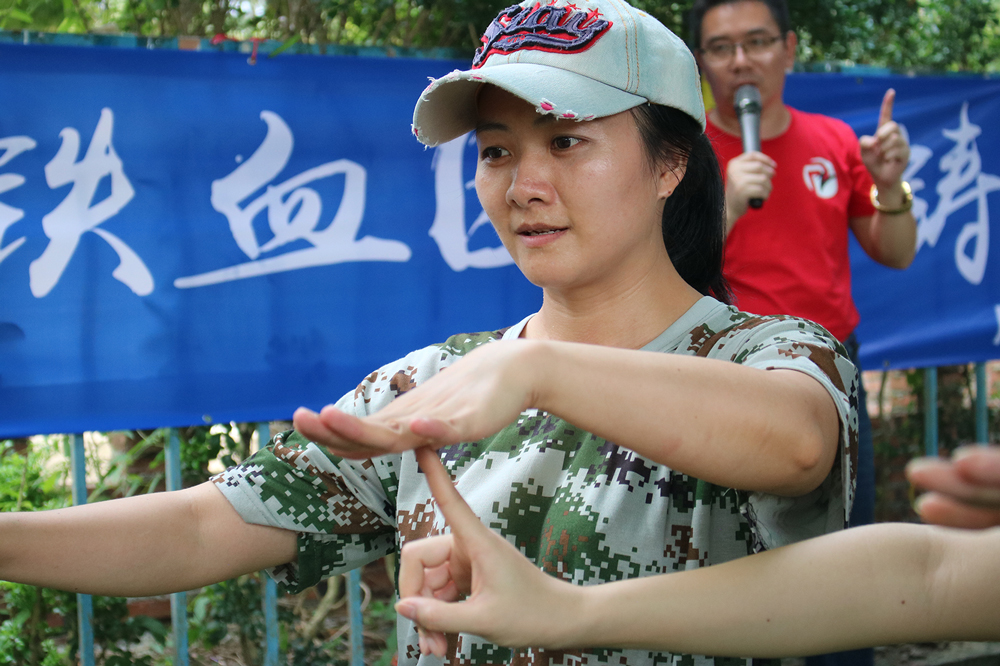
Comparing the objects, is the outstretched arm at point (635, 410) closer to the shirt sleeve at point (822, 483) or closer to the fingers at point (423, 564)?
the shirt sleeve at point (822, 483)

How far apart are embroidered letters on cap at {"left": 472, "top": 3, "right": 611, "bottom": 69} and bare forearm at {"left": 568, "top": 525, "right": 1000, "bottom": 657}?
27.4 inches

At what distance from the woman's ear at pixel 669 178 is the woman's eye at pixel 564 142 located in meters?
0.18

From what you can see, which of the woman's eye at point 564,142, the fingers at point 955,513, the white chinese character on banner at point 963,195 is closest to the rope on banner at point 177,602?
the woman's eye at point 564,142

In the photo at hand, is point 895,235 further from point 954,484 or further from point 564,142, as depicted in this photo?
point 954,484

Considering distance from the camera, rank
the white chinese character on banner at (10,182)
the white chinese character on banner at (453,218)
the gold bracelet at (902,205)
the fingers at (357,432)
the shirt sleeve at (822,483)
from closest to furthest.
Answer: the fingers at (357,432) < the shirt sleeve at (822,483) < the white chinese character on banner at (10,182) < the gold bracelet at (902,205) < the white chinese character on banner at (453,218)

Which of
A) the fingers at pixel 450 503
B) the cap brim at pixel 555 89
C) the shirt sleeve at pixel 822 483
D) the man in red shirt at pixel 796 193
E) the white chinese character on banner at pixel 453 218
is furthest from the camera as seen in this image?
the white chinese character on banner at pixel 453 218

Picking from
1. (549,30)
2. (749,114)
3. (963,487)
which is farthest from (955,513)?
(749,114)

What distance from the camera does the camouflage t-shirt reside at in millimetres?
1050

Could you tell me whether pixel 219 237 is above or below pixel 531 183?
below

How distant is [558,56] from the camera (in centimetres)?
118

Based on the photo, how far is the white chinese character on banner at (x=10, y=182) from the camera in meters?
2.33

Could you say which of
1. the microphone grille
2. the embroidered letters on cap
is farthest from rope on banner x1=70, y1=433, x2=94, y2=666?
the microphone grille

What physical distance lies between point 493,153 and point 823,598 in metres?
0.76

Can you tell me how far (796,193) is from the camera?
99.0 inches
